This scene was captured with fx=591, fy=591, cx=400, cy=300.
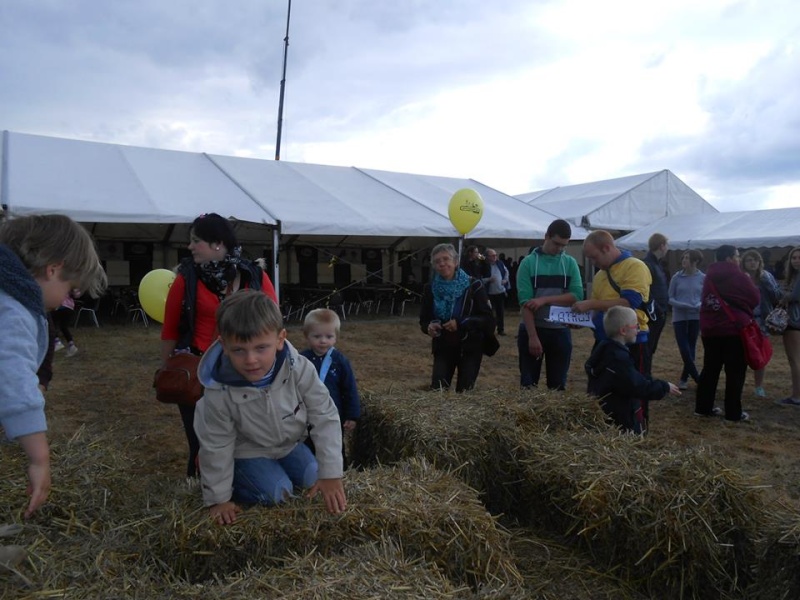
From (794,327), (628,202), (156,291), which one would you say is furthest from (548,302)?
(628,202)

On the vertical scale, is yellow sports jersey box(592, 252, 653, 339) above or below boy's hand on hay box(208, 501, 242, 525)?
above

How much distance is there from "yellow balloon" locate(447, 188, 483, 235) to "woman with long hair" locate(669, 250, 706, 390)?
5.32 metres

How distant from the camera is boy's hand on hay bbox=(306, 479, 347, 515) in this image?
2.04m

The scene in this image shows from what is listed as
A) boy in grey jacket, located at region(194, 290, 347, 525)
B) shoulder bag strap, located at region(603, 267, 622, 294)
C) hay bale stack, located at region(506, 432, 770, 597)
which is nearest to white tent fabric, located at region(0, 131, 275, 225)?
shoulder bag strap, located at region(603, 267, 622, 294)

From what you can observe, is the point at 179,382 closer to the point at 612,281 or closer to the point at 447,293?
the point at 447,293

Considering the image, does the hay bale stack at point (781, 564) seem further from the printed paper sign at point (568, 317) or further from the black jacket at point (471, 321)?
the black jacket at point (471, 321)

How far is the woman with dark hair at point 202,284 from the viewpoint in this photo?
9.57ft

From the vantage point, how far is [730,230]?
48.2 feet

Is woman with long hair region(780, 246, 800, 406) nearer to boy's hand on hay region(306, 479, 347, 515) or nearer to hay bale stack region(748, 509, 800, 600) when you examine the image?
→ hay bale stack region(748, 509, 800, 600)

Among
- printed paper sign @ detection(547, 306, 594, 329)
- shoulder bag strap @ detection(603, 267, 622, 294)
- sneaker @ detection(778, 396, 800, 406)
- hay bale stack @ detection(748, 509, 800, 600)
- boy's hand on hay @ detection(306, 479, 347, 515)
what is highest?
shoulder bag strap @ detection(603, 267, 622, 294)

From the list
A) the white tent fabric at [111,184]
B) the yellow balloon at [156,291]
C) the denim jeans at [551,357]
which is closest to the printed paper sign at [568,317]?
the denim jeans at [551,357]

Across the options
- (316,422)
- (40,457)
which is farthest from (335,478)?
(40,457)

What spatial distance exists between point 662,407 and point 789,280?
6.28 ft

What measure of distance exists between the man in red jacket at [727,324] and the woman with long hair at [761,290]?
1000 mm
